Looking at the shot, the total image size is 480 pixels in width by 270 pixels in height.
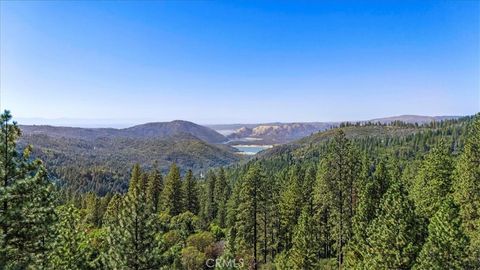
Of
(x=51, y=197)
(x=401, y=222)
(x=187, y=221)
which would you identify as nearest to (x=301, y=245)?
(x=401, y=222)

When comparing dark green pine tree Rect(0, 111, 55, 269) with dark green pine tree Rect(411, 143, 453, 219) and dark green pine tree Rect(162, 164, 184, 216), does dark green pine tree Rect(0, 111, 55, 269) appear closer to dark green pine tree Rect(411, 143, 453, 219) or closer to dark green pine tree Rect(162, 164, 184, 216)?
dark green pine tree Rect(411, 143, 453, 219)

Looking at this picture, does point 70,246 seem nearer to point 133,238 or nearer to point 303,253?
point 133,238

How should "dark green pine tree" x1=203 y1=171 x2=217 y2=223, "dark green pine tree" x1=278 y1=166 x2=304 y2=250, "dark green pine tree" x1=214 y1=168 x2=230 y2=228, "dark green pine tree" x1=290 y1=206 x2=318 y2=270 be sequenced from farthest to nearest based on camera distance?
"dark green pine tree" x1=203 y1=171 x2=217 y2=223 → "dark green pine tree" x1=214 y1=168 x2=230 y2=228 → "dark green pine tree" x1=278 y1=166 x2=304 y2=250 → "dark green pine tree" x1=290 y1=206 x2=318 y2=270

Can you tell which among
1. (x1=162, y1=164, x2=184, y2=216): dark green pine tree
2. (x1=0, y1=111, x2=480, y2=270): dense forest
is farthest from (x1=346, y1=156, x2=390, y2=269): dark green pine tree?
(x1=162, y1=164, x2=184, y2=216): dark green pine tree

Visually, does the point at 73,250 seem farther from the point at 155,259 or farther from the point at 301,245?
the point at 301,245

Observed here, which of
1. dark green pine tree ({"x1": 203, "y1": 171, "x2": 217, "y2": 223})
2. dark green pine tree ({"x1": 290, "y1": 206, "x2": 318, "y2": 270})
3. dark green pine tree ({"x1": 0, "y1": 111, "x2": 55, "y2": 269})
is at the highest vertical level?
dark green pine tree ({"x1": 0, "y1": 111, "x2": 55, "y2": 269})

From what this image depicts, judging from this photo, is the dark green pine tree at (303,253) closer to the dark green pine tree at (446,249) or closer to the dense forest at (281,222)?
the dense forest at (281,222)

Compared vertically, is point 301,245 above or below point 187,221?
above
